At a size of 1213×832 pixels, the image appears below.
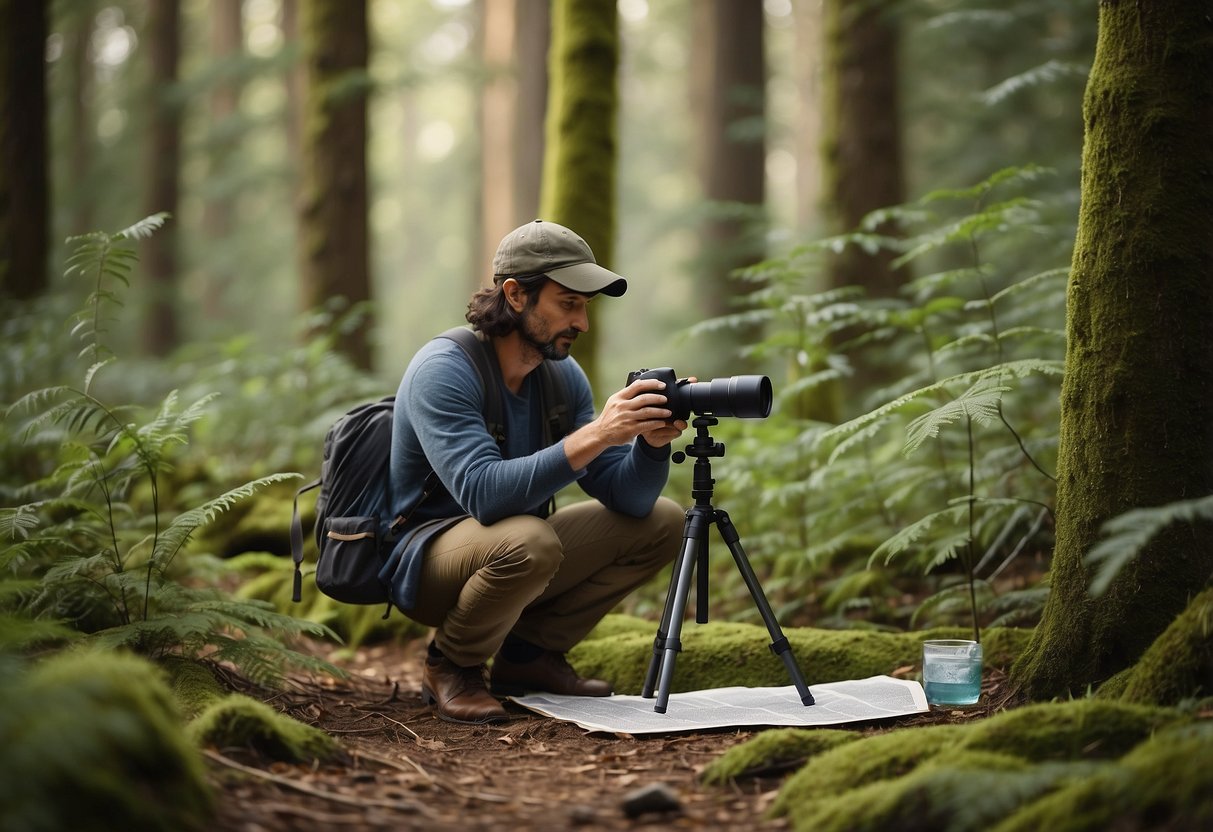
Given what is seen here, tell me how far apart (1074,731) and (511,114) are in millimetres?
15016

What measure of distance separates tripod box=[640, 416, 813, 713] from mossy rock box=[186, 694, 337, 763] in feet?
3.89

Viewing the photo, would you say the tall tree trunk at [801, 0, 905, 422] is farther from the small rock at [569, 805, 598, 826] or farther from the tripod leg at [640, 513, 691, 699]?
the small rock at [569, 805, 598, 826]

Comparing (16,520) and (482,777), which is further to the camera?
(16,520)

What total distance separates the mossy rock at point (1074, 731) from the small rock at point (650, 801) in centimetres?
71

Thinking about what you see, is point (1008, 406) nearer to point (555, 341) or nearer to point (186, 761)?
point (555, 341)

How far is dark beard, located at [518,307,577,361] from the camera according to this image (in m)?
3.85

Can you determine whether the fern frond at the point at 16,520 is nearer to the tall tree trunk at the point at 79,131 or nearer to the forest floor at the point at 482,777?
the forest floor at the point at 482,777

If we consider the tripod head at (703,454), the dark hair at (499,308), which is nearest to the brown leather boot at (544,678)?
the tripod head at (703,454)

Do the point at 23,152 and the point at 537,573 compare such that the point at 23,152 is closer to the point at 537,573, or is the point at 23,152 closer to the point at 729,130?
the point at 729,130

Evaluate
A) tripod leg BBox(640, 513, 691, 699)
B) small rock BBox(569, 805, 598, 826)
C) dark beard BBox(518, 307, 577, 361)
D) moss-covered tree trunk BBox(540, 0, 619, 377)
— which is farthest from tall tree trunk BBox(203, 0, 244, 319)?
small rock BBox(569, 805, 598, 826)

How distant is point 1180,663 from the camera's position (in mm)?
2627

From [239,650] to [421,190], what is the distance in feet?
96.2

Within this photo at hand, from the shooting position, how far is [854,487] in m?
5.51

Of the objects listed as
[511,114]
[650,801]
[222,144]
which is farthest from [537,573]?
[222,144]
